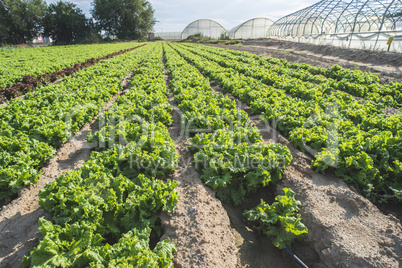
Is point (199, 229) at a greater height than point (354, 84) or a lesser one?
lesser

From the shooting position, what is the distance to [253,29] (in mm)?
53656

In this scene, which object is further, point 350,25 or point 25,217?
point 350,25

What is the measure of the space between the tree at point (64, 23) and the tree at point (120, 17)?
7.00 meters

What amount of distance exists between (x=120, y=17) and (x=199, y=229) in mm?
85482

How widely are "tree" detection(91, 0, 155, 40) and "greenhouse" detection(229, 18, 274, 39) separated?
36.4 metres

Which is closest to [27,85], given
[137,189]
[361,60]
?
[137,189]

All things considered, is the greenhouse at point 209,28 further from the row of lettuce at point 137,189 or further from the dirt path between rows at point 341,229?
the dirt path between rows at point 341,229

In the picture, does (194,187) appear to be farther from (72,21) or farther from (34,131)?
(72,21)

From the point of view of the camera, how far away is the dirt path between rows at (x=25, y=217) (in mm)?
3314

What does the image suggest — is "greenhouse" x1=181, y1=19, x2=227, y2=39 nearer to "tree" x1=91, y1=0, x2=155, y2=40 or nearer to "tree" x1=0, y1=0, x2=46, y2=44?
"tree" x1=91, y1=0, x2=155, y2=40

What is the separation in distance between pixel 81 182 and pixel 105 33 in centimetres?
8470

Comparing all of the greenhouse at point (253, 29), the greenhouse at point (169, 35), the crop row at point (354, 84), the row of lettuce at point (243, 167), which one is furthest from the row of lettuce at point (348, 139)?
the greenhouse at point (169, 35)

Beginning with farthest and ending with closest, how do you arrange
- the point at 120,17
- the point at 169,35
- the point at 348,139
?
the point at 169,35, the point at 120,17, the point at 348,139

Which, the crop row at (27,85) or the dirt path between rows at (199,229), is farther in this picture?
the crop row at (27,85)
